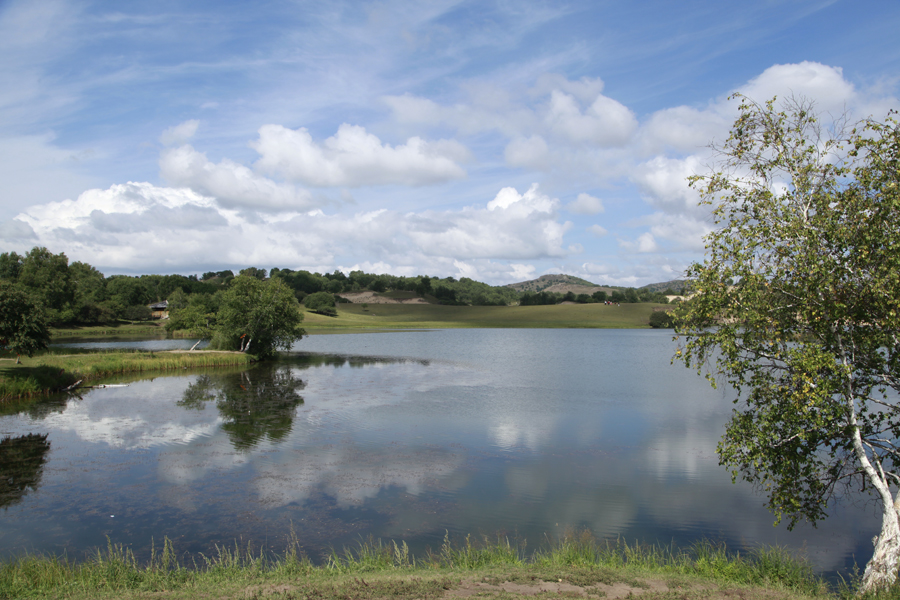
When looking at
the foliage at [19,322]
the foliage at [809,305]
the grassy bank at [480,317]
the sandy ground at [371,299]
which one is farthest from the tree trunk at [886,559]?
the sandy ground at [371,299]

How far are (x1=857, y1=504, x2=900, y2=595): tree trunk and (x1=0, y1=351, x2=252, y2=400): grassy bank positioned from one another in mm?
37720

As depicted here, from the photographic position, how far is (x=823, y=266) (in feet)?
31.6

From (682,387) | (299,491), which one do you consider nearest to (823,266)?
(299,491)

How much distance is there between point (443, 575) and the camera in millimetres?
9398

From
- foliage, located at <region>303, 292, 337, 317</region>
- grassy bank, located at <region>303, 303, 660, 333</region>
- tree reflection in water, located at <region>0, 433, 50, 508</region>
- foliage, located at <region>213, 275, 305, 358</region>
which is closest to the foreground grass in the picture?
tree reflection in water, located at <region>0, 433, 50, 508</region>

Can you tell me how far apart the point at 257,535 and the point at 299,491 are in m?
3.14

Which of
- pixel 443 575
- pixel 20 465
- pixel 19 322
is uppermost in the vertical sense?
pixel 19 322

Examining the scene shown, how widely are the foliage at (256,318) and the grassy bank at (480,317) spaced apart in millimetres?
48471

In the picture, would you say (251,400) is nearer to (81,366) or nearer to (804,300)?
(81,366)

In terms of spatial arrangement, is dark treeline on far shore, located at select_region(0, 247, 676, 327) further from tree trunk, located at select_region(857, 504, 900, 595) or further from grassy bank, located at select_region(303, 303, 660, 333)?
tree trunk, located at select_region(857, 504, 900, 595)

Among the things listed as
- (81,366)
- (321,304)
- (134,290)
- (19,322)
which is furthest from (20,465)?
(134,290)

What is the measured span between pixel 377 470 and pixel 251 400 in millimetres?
16531

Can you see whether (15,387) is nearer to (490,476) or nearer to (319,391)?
(319,391)

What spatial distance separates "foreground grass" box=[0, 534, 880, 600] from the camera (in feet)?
27.9
